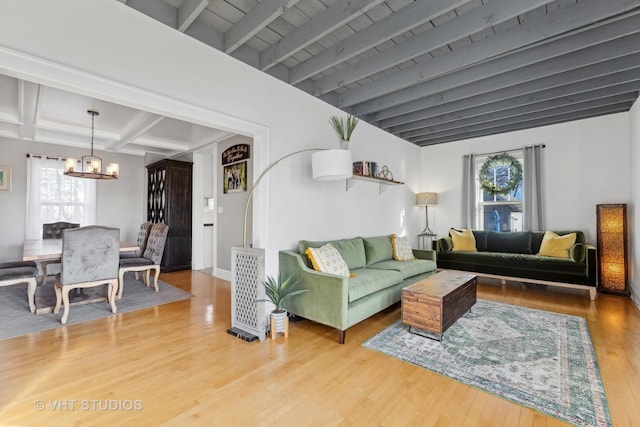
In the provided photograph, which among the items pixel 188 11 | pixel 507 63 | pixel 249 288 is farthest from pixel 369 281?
pixel 188 11

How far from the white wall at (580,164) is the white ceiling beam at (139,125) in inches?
227

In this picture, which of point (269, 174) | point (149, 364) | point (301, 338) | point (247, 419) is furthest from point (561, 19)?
point (149, 364)

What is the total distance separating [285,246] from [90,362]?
1932 millimetres

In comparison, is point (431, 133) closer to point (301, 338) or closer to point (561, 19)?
point (561, 19)

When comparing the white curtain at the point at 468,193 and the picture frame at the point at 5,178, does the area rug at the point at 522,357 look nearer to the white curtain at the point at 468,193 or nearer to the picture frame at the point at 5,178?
the white curtain at the point at 468,193

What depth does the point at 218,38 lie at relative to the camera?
2738 millimetres

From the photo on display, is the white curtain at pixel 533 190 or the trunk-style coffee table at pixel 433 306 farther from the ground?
the white curtain at pixel 533 190

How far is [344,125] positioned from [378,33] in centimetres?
175

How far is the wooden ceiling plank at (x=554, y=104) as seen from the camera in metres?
3.70

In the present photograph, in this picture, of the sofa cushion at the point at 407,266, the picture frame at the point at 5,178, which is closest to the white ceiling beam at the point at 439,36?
the sofa cushion at the point at 407,266

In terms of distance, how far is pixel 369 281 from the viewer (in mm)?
3035

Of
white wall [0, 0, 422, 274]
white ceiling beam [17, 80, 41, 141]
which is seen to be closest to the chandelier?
white ceiling beam [17, 80, 41, 141]

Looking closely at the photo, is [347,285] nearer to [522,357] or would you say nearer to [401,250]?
[522,357]

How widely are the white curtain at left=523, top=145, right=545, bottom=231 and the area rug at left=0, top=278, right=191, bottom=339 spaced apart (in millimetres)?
5748
